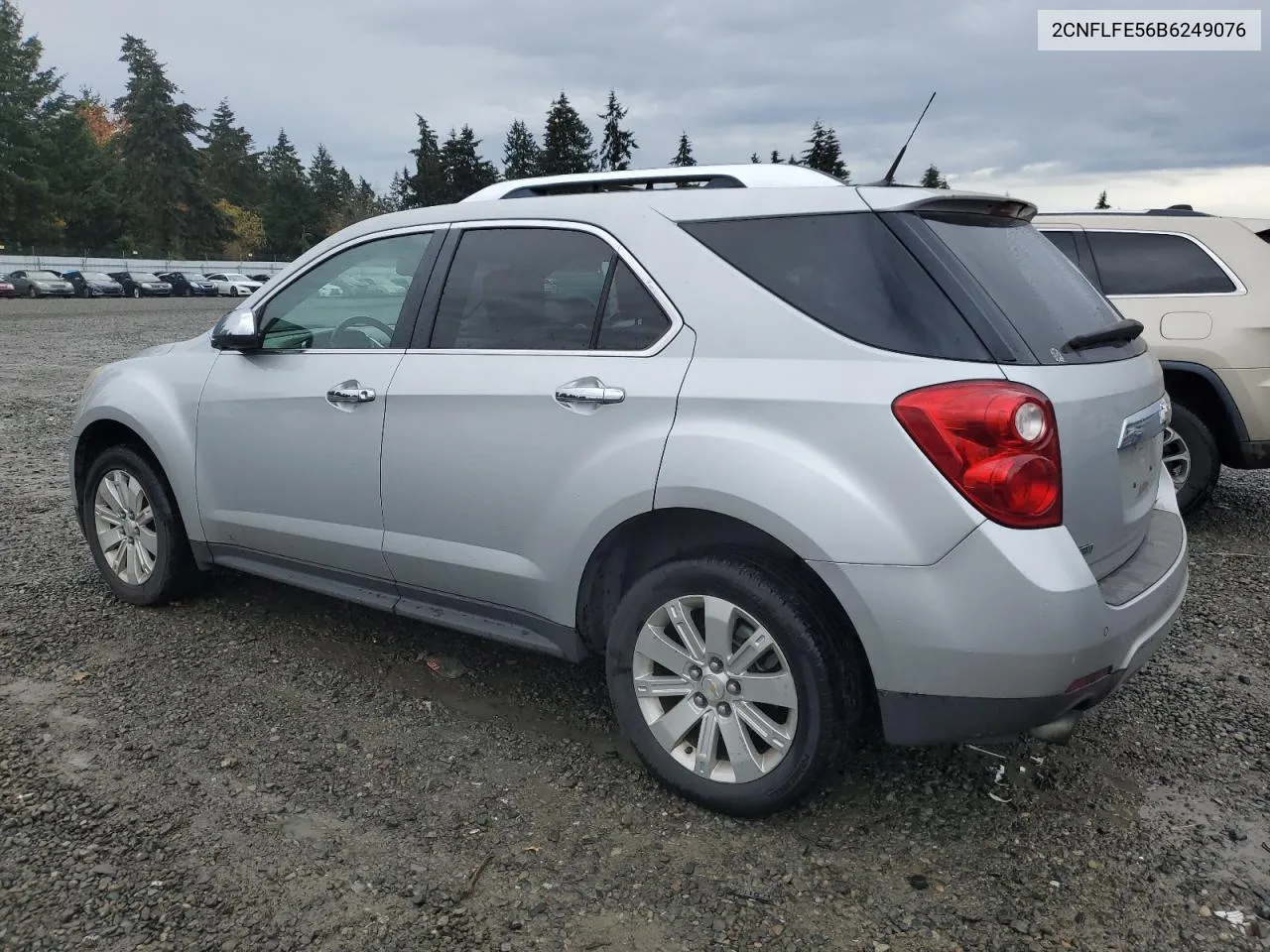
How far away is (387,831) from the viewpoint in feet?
9.53

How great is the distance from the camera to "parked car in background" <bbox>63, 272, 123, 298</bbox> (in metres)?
45.2

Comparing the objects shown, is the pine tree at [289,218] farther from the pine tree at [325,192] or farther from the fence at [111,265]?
the fence at [111,265]

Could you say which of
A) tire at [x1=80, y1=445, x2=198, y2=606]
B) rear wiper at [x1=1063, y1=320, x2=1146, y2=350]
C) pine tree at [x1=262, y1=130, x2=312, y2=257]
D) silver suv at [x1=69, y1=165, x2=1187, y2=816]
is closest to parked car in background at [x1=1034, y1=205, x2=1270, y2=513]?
silver suv at [x1=69, y1=165, x2=1187, y2=816]

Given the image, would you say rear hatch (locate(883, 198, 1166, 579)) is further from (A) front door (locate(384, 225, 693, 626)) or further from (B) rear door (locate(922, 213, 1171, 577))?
(A) front door (locate(384, 225, 693, 626))

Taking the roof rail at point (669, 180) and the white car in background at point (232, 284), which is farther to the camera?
the white car in background at point (232, 284)

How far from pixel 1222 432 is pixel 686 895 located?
4.90 meters

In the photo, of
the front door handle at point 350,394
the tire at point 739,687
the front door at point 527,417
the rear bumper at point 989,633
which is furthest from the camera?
the front door handle at point 350,394

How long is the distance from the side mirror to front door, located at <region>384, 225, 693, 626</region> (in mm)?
863

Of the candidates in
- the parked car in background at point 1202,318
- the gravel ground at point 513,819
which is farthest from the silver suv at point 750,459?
the parked car in background at point 1202,318

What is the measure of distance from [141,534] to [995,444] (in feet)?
12.4

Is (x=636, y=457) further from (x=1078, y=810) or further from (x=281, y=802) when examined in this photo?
(x=1078, y=810)

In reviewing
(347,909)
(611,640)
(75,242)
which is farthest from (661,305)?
(75,242)

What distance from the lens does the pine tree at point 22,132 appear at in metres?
63.4

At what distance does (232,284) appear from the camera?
55094 millimetres
